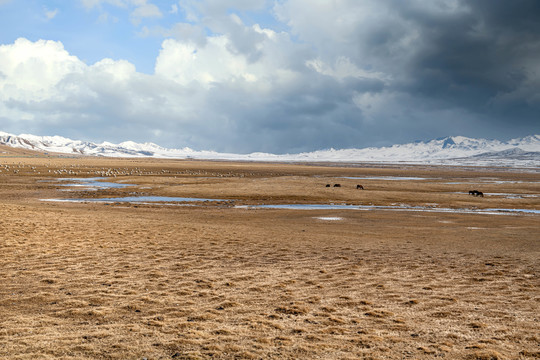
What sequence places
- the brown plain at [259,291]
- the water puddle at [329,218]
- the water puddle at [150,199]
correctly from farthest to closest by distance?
the water puddle at [150,199]
the water puddle at [329,218]
the brown plain at [259,291]

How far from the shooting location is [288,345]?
8.07 m

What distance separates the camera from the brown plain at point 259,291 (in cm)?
804

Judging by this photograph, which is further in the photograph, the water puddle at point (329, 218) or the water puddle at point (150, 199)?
the water puddle at point (150, 199)

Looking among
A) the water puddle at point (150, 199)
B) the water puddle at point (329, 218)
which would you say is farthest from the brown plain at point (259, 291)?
the water puddle at point (150, 199)

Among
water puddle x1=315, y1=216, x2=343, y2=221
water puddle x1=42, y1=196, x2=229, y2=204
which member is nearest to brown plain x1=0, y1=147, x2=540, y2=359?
water puddle x1=315, y1=216, x2=343, y2=221

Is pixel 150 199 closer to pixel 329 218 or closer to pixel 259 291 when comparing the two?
pixel 329 218

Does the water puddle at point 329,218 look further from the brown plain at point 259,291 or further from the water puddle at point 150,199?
the water puddle at point 150,199

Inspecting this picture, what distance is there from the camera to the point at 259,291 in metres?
12.0

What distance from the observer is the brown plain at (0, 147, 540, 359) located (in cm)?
804

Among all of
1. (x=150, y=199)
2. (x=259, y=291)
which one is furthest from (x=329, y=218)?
(x=150, y=199)

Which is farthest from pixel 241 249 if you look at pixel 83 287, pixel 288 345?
pixel 288 345

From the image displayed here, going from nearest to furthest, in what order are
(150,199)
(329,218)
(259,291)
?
(259,291), (329,218), (150,199)

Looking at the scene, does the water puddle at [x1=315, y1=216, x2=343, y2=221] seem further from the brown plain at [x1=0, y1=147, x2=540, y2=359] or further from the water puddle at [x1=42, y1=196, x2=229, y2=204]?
the water puddle at [x1=42, y1=196, x2=229, y2=204]

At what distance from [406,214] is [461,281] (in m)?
22.1
